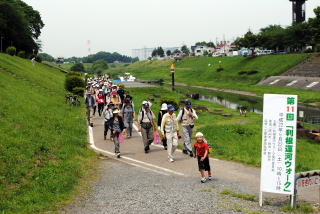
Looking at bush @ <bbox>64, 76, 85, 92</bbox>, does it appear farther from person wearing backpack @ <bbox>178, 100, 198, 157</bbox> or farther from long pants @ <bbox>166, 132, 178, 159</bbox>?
long pants @ <bbox>166, 132, 178, 159</bbox>

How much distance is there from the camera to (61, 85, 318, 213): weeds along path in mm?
7711

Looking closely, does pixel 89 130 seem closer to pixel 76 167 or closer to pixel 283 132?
pixel 76 167

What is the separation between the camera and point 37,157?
36.1 ft

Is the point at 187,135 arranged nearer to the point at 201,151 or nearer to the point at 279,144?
the point at 201,151

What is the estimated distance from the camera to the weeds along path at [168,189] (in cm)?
771

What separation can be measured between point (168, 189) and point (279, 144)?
9.82 feet

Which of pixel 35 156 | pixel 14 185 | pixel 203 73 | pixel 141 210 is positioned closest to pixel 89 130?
pixel 35 156

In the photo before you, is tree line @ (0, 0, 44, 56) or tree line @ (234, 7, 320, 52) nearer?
tree line @ (0, 0, 44, 56)

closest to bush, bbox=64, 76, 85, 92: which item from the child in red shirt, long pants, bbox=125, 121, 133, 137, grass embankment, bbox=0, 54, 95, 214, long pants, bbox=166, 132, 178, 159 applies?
grass embankment, bbox=0, 54, 95, 214

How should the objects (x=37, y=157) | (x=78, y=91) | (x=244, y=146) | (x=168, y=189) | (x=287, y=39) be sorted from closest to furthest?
(x=168, y=189) < (x=37, y=157) < (x=244, y=146) < (x=78, y=91) < (x=287, y=39)

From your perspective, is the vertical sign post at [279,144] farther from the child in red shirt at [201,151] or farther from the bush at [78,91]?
the bush at [78,91]

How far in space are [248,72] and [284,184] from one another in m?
66.1

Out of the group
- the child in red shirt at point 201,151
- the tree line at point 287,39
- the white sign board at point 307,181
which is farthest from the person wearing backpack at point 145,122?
the tree line at point 287,39

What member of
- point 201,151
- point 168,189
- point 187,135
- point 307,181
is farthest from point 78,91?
point 307,181
